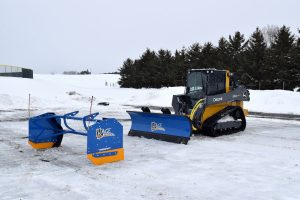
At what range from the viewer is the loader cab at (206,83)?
12992 millimetres

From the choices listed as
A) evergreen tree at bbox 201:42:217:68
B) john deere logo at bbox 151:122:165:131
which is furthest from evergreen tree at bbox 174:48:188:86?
john deere logo at bbox 151:122:165:131

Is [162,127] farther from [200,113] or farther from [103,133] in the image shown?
[103,133]

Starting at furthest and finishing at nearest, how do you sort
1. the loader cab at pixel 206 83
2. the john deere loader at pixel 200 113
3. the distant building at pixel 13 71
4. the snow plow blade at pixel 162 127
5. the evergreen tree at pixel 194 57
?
the distant building at pixel 13 71 → the evergreen tree at pixel 194 57 → the loader cab at pixel 206 83 → the john deere loader at pixel 200 113 → the snow plow blade at pixel 162 127

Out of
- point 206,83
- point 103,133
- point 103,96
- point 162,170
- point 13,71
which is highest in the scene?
point 13,71

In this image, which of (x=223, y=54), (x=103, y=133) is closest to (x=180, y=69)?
(x=223, y=54)

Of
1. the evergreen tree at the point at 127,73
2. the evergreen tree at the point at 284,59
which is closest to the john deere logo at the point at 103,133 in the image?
the evergreen tree at the point at 284,59

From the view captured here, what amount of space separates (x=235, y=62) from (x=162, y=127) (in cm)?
3289

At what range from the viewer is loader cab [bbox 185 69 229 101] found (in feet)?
42.6

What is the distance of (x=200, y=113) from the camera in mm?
12117

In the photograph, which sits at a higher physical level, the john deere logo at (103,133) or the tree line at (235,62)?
the tree line at (235,62)

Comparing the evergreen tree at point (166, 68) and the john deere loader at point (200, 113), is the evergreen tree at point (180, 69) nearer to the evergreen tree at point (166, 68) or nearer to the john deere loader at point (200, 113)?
the evergreen tree at point (166, 68)

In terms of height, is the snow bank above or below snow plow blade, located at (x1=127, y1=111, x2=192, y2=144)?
above

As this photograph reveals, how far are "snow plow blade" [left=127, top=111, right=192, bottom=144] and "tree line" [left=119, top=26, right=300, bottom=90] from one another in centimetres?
1676

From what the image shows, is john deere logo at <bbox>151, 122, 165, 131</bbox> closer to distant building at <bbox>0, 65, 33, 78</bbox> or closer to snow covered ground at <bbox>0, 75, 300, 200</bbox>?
snow covered ground at <bbox>0, 75, 300, 200</bbox>
